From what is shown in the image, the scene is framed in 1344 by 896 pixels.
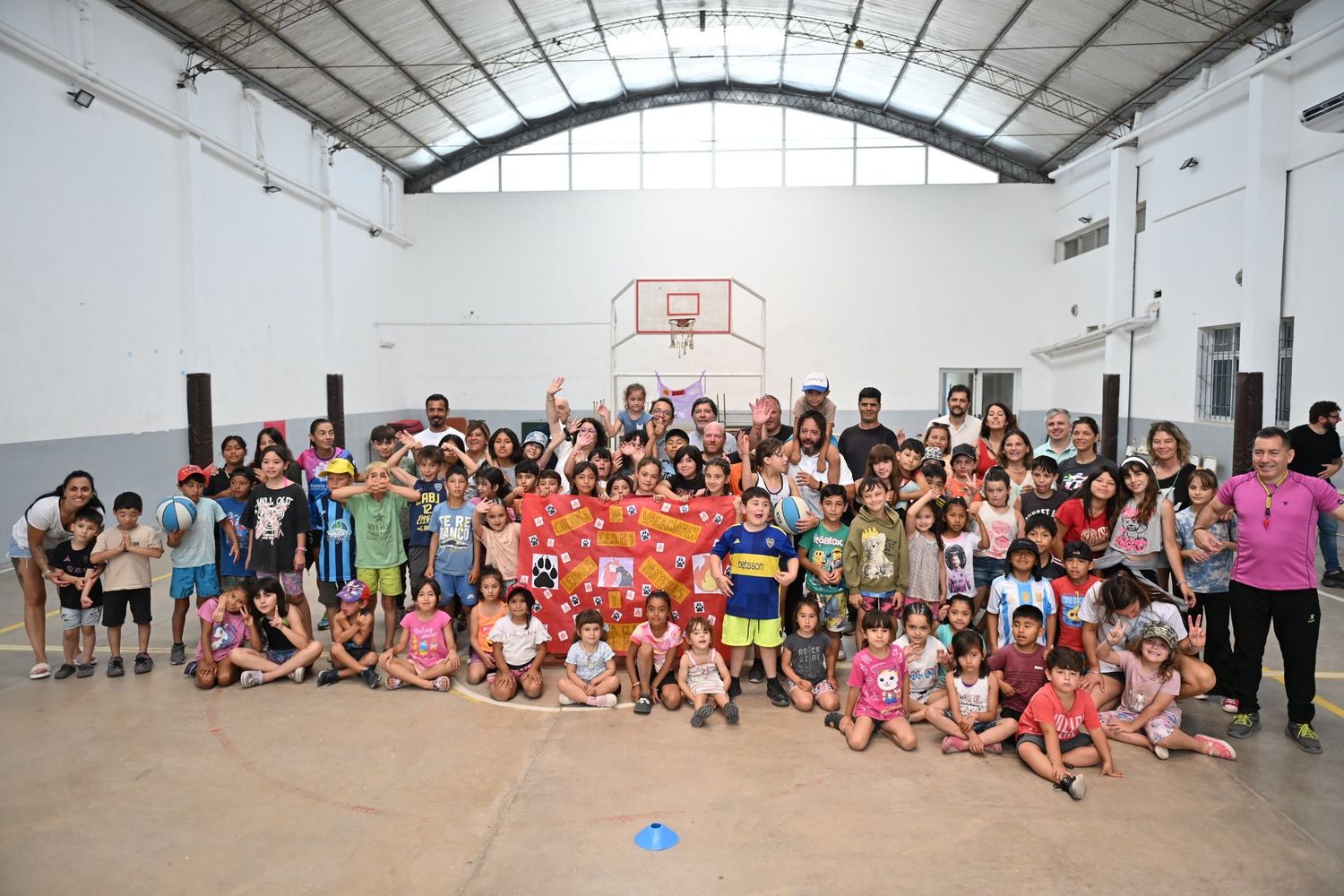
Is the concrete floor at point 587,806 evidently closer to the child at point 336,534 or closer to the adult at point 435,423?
the child at point 336,534

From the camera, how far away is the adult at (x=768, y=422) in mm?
6633

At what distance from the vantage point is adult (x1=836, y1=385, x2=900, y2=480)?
21.9 ft

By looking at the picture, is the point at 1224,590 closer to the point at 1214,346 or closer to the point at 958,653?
the point at 958,653

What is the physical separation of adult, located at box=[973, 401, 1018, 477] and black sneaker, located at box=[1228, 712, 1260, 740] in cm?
228

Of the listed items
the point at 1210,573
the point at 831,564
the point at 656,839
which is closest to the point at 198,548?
the point at 656,839

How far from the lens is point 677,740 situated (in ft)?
15.6

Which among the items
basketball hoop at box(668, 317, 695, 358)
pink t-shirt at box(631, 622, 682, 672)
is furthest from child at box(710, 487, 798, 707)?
basketball hoop at box(668, 317, 695, 358)

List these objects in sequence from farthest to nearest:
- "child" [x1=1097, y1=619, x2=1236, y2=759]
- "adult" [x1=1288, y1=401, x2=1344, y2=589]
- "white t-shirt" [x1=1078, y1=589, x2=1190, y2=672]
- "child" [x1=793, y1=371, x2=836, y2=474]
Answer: "adult" [x1=1288, y1=401, x2=1344, y2=589] < "child" [x1=793, y1=371, x2=836, y2=474] < "white t-shirt" [x1=1078, y1=589, x2=1190, y2=672] < "child" [x1=1097, y1=619, x2=1236, y2=759]

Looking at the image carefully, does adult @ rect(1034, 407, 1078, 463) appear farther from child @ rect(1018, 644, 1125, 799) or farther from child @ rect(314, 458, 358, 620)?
child @ rect(314, 458, 358, 620)

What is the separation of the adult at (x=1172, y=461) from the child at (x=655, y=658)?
315 centimetres

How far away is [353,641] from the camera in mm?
5891

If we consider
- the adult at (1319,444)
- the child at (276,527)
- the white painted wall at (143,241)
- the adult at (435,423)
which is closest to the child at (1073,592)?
the adult at (1319,444)

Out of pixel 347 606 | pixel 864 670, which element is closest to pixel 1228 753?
pixel 864 670

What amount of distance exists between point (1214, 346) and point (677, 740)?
12.9 metres
